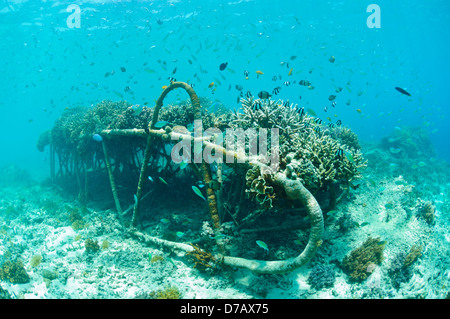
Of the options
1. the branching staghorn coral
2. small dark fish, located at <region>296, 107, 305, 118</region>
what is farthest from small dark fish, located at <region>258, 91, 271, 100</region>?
small dark fish, located at <region>296, 107, 305, 118</region>

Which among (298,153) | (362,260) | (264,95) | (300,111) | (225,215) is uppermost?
(264,95)

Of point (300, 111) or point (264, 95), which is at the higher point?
point (264, 95)

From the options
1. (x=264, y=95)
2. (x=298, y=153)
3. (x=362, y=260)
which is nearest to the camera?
(x=298, y=153)

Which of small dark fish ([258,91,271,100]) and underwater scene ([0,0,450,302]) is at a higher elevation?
small dark fish ([258,91,271,100])

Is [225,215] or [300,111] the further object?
[300,111]

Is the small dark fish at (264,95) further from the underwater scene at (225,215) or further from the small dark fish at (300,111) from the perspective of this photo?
the small dark fish at (300,111)

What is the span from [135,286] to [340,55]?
6931 centimetres

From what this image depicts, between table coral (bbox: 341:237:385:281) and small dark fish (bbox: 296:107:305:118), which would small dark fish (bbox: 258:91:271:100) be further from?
table coral (bbox: 341:237:385:281)

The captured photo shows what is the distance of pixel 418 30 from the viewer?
45312 mm

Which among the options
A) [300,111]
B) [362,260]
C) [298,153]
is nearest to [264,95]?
[300,111]

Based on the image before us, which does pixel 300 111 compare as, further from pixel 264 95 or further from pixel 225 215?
pixel 225 215
